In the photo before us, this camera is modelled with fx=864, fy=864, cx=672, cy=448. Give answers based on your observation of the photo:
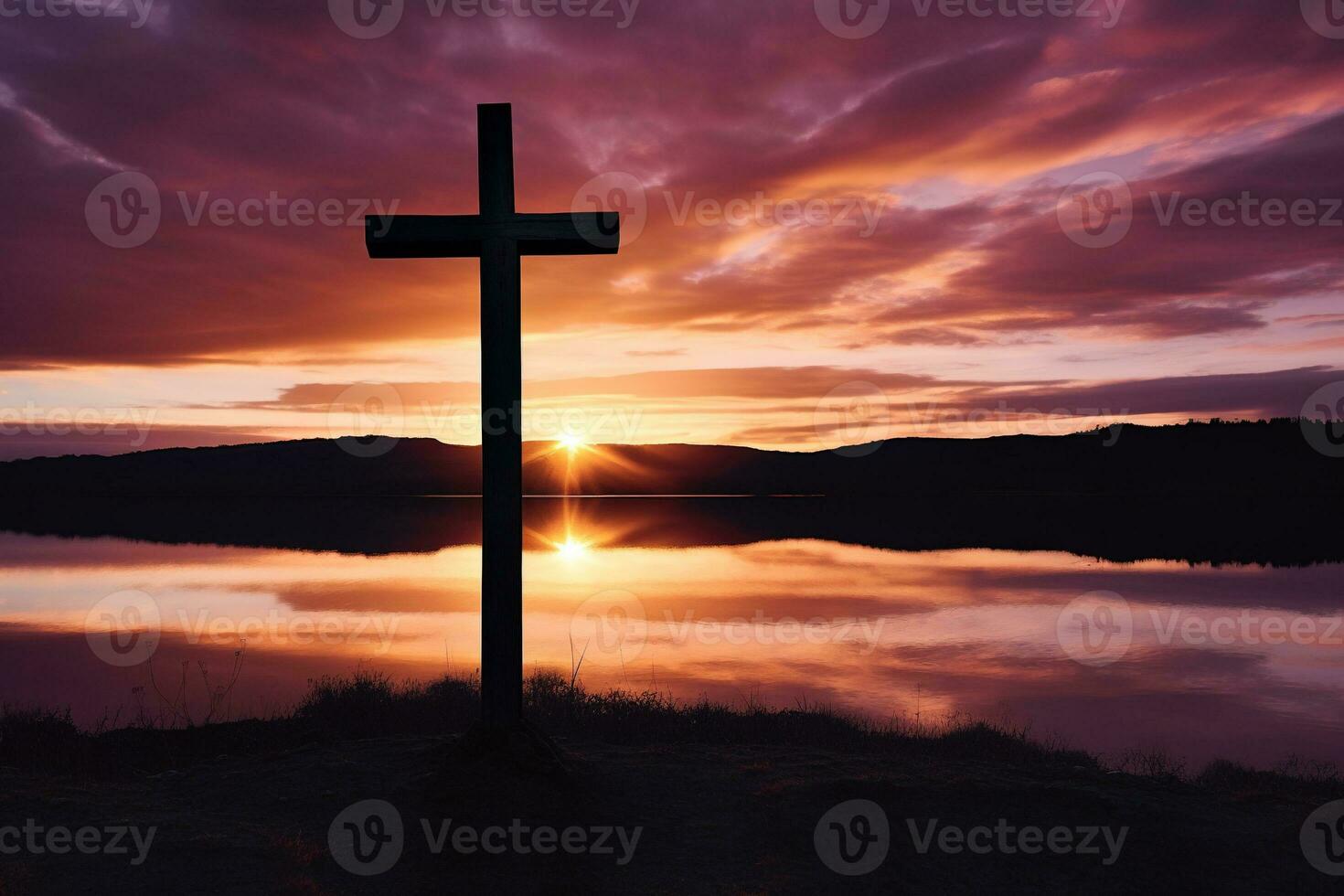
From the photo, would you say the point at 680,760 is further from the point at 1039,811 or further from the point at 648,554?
the point at 648,554

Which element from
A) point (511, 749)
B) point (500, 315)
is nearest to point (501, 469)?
point (500, 315)

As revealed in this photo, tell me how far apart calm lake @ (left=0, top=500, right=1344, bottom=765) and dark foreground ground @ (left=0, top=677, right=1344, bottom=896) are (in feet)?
21.9

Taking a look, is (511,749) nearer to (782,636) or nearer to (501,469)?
(501,469)

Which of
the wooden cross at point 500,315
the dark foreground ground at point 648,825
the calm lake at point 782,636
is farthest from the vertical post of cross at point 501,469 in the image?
the calm lake at point 782,636

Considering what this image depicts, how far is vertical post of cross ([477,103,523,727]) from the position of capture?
7426 millimetres

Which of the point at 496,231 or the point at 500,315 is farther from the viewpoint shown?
the point at 496,231

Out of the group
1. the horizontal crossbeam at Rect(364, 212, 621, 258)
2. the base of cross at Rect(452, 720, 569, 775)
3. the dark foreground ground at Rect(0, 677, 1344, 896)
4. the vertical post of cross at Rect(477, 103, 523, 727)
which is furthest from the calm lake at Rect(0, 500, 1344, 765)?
the horizontal crossbeam at Rect(364, 212, 621, 258)

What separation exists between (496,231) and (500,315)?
765 mm

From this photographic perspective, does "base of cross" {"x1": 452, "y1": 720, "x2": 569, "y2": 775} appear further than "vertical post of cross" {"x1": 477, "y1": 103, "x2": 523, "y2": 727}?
No

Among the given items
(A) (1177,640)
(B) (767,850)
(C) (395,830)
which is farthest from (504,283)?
(A) (1177,640)

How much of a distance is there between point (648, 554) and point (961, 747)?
141ft

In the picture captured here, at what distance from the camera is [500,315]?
757cm

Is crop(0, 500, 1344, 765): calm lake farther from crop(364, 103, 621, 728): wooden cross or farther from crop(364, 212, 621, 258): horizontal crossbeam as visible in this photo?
crop(364, 212, 621, 258): horizontal crossbeam

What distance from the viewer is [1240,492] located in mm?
158250
